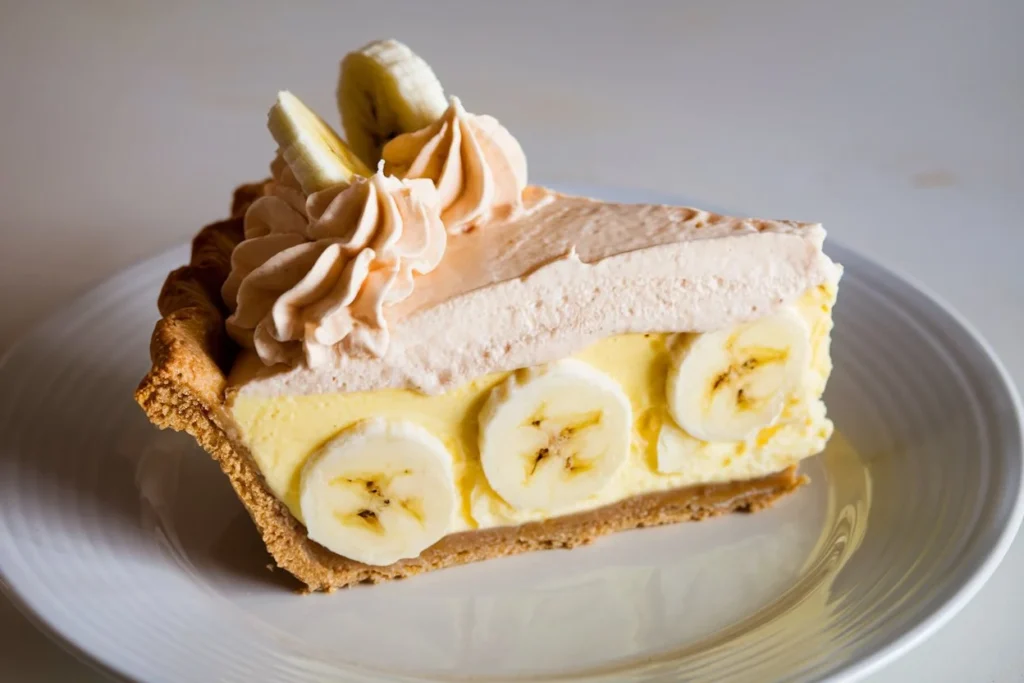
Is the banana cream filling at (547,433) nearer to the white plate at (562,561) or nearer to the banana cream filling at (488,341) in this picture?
the banana cream filling at (488,341)

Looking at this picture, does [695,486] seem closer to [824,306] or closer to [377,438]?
[824,306]

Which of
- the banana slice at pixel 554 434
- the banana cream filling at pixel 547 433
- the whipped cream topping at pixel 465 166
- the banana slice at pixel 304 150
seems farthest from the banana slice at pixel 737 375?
the banana slice at pixel 304 150

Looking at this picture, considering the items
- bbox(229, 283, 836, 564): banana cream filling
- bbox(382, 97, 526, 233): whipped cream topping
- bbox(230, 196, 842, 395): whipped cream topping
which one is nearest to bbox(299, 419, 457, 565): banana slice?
bbox(229, 283, 836, 564): banana cream filling

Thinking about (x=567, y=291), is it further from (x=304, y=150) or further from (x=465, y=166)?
(x=304, y=150)

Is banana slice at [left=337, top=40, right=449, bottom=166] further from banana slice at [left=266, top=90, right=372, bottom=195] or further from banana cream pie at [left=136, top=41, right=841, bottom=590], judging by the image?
banana slice at [left=266, top=90, right=372, bottom=195]

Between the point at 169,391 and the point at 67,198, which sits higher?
the point at 169,391

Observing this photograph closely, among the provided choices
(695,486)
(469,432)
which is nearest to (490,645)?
(469,432)
